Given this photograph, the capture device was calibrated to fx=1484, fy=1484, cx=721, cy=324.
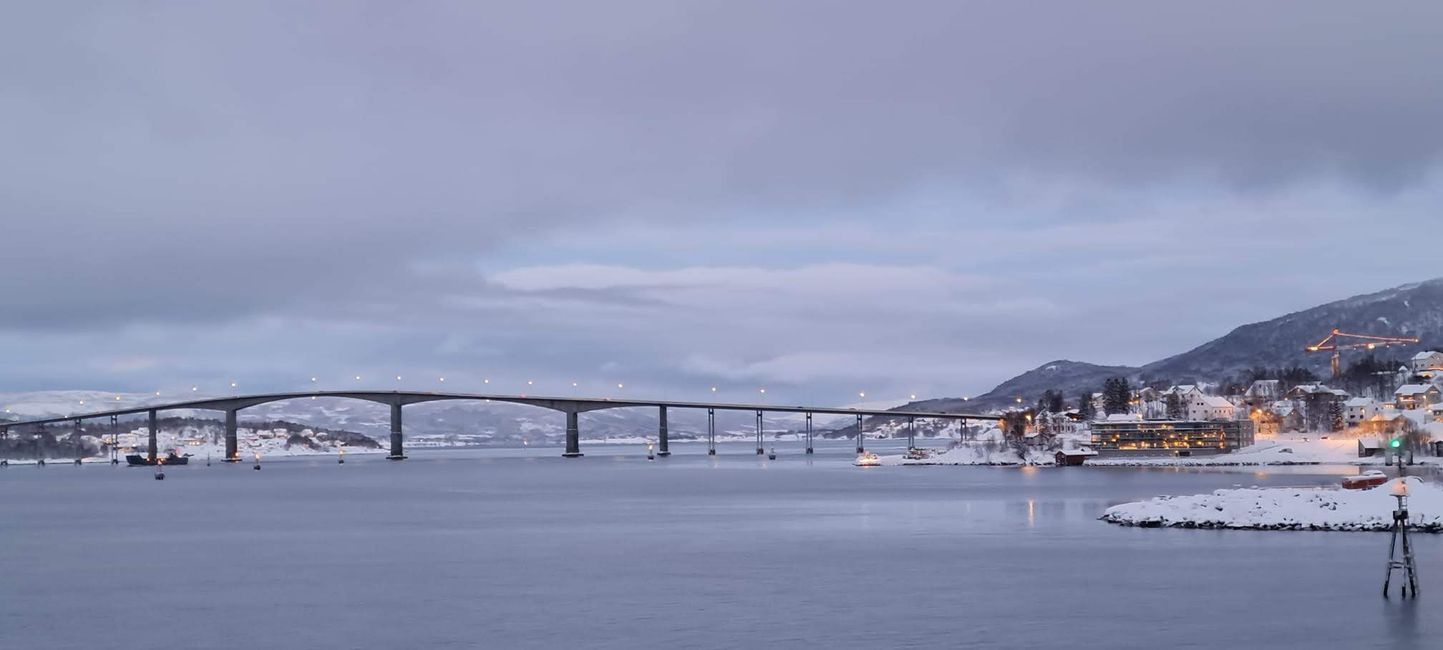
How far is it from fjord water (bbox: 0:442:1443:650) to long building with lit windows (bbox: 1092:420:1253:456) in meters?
98.2

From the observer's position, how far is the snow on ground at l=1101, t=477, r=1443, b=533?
54.7 m

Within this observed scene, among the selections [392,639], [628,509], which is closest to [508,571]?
[392,639]

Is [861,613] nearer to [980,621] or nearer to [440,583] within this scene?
[980,621]

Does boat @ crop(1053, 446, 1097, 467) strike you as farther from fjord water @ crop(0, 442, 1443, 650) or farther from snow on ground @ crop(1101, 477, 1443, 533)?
snow on ground @ crop(1101, 477, 1443, 533)

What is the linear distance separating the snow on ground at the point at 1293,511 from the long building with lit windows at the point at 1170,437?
117 meters

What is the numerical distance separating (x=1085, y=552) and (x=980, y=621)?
57.9 ft

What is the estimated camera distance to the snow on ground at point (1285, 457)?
148 m

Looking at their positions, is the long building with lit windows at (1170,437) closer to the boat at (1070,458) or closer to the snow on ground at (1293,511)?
the boat at (1070,458)

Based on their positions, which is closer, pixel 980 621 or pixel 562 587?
pixel 980 621

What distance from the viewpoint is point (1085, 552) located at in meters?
49.7

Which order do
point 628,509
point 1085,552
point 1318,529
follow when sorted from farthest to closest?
point 628,509 → point 1318,529 → point 1085,552

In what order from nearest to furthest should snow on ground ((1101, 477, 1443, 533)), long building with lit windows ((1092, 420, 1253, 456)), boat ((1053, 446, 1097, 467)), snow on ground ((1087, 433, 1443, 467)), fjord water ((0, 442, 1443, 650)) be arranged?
fjord water ((0, 442, 1443, 650)) < snow on ground ((1101, 477, 1443, 533)) < snow on ground ((1087, 433, 1443, 467)) < boat ((1053, 446, 1097, 467)) < long building with lit windows ((1092, 420, 1253, 456))

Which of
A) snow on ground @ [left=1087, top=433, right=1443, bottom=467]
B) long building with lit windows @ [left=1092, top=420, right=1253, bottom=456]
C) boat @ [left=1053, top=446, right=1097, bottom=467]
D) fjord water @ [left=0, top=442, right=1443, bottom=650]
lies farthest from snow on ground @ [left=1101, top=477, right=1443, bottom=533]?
long building with lit windows @ [left=1092, top=420, right=1253, bottom=456]

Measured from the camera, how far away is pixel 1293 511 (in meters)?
57.1
